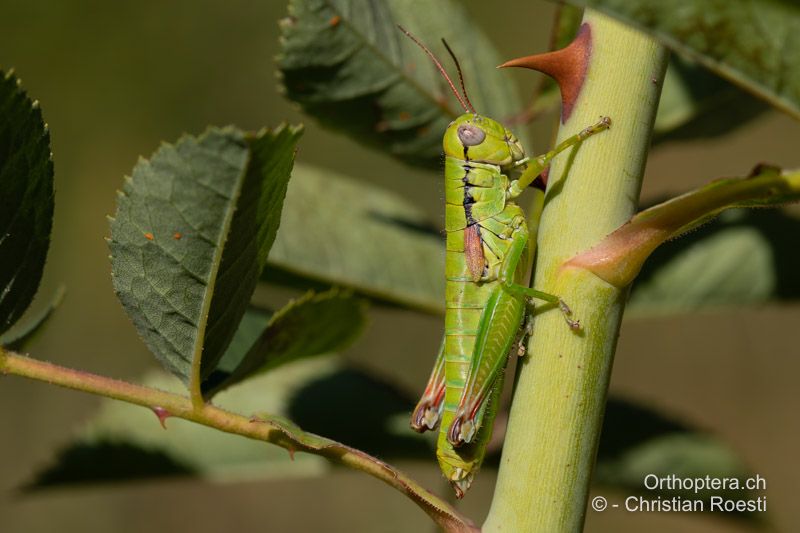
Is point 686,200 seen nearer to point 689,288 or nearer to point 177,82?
point 689,288

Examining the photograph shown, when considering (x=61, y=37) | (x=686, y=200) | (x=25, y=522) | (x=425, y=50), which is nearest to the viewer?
(x=686, y=200)

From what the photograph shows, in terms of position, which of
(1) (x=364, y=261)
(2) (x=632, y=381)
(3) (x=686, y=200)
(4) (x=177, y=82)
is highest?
(4) (x=177, y=82)

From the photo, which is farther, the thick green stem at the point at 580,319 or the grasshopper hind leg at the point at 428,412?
the grasshopper hind leg at the point at 428,412

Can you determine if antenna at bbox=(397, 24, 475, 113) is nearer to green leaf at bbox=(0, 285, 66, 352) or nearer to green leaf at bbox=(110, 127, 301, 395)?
green leaf at bbox=(110, 127, 301, 395)

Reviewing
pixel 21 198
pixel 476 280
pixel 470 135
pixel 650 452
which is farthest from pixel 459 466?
pixel 21 198

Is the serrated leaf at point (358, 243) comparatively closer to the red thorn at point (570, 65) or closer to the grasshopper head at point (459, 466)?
the grasshopper head at point (459, 466)

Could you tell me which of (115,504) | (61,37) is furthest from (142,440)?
(61,37)

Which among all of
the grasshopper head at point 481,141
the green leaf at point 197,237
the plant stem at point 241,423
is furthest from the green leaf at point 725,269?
the green leaf at point 197,237

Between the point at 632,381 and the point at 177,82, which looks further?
the point at 177,82
